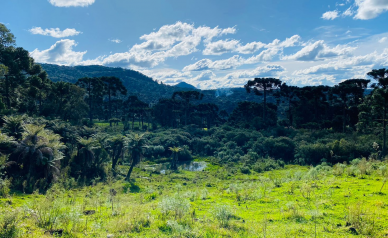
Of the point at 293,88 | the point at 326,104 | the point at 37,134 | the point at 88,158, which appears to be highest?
the point at 293,88

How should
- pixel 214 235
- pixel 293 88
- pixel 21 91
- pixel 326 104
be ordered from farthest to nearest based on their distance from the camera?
1. pixel 293 88
2. pixel 326 104
3. pixel 21 91
4. pixel 214 235

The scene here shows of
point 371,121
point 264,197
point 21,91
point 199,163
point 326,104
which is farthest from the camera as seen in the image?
point 326,104

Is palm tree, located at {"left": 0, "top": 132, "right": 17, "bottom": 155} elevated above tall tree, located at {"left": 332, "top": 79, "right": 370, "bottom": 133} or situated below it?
below

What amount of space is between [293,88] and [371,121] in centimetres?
3160

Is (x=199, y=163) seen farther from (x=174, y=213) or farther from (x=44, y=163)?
(x=174, y=213)

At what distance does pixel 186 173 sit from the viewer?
3791cm

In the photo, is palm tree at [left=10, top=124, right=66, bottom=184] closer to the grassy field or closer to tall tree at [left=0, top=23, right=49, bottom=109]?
the grassy field

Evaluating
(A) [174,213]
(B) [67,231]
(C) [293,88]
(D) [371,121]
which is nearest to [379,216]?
(A) [174,213]

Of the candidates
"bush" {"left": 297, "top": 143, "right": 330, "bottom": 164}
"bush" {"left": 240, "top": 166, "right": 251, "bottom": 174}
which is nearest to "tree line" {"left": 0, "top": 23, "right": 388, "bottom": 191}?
"bush" {"left": 297, "top": 143, "right": 330, "bottom": 164}

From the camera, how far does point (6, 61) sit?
32.7 meters

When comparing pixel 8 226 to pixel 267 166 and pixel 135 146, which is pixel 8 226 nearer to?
pixel 135 146

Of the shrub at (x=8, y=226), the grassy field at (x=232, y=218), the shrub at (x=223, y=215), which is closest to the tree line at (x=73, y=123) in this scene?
the grassy field at (x=232, y=218)

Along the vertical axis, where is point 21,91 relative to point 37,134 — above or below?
above

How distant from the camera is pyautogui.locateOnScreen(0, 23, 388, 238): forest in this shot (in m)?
8.44
